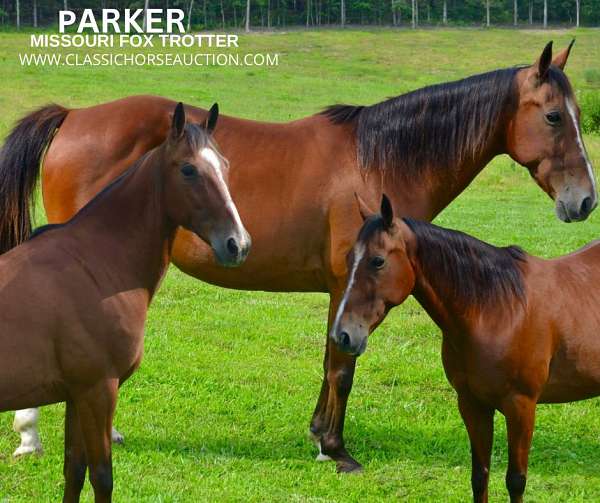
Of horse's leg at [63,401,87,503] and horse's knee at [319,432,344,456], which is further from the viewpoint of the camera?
horse's knee at [319,432,344,456]

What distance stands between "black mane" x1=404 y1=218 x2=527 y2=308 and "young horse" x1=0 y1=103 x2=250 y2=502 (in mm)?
931

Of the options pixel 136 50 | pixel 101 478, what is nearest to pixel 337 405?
pixel 101 478

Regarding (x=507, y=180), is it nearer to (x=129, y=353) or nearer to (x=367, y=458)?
(x=367, y=458)

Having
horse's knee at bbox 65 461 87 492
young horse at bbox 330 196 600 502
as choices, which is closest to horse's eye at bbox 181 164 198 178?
young horse at bbox 330 196 600 502

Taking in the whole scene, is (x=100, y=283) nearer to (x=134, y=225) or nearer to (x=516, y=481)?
(x=134, y=225)

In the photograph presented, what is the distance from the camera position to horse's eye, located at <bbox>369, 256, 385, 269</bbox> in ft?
14.4

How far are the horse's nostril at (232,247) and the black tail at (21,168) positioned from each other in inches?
87.2

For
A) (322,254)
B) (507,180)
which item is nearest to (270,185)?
(322,254)

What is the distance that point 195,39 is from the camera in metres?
54.0

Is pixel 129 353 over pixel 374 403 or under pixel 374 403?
over

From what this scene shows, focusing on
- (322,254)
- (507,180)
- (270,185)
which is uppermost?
(270,185)

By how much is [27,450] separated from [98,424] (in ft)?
6.52

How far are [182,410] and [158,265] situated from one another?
2.66m

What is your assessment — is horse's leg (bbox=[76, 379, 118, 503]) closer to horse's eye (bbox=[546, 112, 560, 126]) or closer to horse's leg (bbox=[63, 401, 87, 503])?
horse's leg (bbox=[63, 401, 87, 503])
